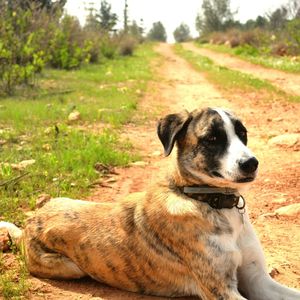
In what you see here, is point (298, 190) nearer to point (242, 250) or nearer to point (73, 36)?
point (242, 250)

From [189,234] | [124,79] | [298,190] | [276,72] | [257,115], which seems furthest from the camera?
[276,72]

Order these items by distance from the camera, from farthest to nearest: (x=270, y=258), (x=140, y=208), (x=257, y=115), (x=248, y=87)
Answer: (x=248, y=87)
(x=257, y=115)
(x=270, y=258)
(x=140, y=208)

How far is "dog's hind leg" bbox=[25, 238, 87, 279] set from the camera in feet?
13.0

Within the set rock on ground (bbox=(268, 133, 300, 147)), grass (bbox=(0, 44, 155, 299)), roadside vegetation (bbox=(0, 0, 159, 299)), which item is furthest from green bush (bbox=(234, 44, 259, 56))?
rock on ground (bbox=(268, 133, 300, 147))

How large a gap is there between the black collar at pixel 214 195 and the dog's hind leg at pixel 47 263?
1.17 metres

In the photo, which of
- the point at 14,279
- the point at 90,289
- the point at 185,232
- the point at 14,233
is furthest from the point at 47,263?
the point at 185,232

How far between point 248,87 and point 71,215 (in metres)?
13.1

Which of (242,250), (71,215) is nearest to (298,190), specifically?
(242,250)

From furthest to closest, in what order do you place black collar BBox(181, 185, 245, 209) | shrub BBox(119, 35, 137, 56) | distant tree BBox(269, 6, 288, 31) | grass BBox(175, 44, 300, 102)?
distant tree BBox(269, 6, 288, 31), shrub BBox(119, 35, 137, 56), grass BBox(175, 44, 300, 102), black collar BBox(181, 185, 245, 209)

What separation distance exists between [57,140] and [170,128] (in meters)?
5.06

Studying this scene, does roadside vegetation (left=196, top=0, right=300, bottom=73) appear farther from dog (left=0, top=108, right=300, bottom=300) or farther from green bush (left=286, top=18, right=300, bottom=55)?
dog (left=0, top=108, right=300, bottom=300)

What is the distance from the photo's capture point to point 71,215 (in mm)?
3967

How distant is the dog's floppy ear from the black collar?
13.2 inches

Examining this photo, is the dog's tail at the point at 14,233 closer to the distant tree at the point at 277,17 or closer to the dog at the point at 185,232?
the dog at the point at 185,232
